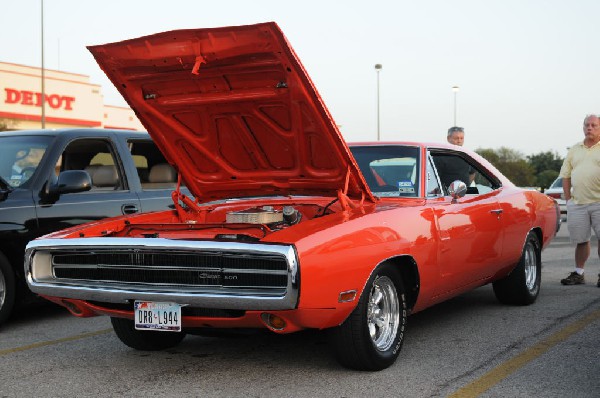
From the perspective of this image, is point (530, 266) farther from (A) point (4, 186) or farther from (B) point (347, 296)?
(A) point (4, 186)

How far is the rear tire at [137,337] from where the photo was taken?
553 cm

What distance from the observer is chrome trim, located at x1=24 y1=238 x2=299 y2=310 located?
4246mm

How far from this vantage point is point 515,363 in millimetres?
5070

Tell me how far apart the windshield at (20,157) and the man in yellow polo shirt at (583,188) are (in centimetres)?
549

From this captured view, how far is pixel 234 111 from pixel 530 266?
3565 millimetres

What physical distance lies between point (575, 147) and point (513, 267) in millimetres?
2469

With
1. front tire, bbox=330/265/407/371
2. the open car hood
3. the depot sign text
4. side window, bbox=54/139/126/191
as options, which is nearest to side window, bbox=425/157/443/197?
the open car hood

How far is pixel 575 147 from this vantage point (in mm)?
8898

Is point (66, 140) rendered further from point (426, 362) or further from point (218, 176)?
point (426, 362)

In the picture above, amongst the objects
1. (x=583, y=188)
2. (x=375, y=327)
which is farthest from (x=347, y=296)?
(x=583, y=188)

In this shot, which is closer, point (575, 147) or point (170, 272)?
point (170, 272)

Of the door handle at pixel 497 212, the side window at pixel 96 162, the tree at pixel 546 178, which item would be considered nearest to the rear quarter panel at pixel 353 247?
the door handle at pixel 497 212

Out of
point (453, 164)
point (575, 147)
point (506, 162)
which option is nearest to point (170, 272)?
point (453, 164)

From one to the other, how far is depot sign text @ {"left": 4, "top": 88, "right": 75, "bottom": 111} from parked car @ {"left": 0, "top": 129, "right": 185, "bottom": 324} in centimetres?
3822
